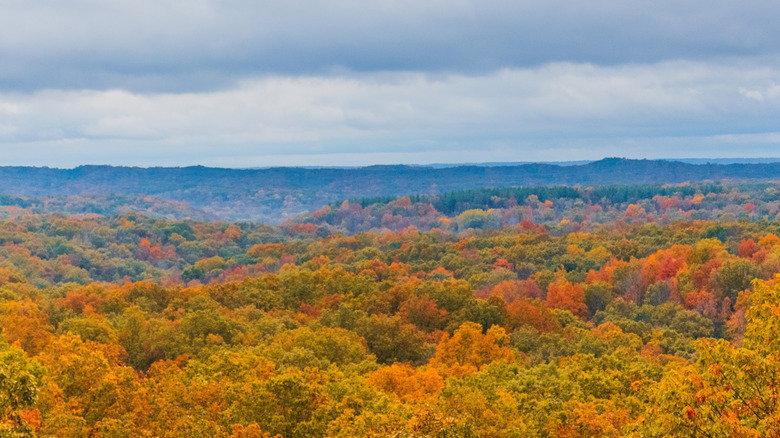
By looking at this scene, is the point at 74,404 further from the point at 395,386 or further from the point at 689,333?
the point at 689,333

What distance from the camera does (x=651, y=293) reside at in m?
116

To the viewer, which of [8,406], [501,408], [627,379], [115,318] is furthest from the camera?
[115,318]

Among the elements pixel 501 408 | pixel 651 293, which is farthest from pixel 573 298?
pixel 501 408

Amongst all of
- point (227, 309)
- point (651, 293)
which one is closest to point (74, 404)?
point (227, 309)

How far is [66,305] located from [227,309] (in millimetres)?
16601

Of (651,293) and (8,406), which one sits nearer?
(8,406)

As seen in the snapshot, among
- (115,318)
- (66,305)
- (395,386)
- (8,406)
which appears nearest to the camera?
(8,406)

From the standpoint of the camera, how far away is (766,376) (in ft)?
63.3

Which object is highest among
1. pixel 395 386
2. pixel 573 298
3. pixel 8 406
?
pixel 8 406

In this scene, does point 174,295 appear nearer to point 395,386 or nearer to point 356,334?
point 356,334

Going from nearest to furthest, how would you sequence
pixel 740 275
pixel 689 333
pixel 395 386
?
pixel 395 386, pixel 689 333, pixel 740 275

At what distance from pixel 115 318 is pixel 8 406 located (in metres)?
59.2

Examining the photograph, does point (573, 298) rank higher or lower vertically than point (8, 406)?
lower

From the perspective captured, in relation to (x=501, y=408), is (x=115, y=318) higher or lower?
lower
